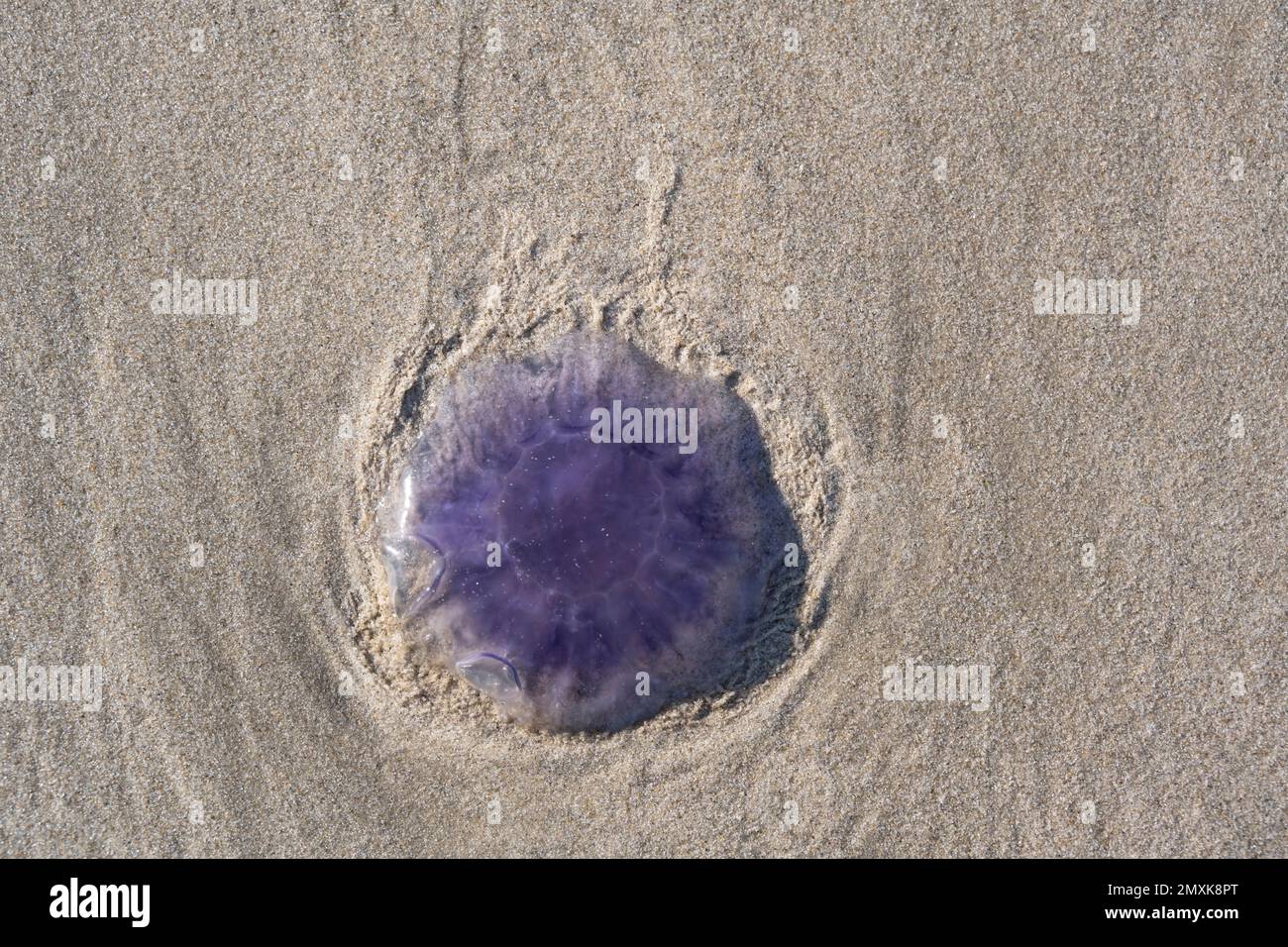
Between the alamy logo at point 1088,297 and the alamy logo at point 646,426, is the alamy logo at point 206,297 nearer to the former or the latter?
the alamy logo at point 646,426

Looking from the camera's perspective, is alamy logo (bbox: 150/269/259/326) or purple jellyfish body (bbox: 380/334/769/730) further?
alamy logo (bbox: 150/269/259/326)

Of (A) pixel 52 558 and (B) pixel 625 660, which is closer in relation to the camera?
(B) pixel 625 660

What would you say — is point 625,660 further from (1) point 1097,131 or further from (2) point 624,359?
(1) point 1097,131

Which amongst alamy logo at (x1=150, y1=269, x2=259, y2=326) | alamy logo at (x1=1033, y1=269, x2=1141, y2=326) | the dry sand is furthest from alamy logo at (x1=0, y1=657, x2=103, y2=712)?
alamy logo at (x1=1033, y1=269, x2=1141, y2=326)

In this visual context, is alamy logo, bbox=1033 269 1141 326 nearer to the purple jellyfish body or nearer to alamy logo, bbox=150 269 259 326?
the purple jellyfish body

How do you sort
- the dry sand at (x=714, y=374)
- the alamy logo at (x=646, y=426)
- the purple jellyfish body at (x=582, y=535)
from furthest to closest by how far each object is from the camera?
the dry sand at (x=714, y=374)
the alamy logo at (x=646, y=426)
the purple jellyfish body at (x=582, y=535)

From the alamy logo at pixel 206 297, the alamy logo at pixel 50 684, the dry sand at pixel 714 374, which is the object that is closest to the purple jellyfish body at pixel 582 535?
the dry sand at pixel 714 374
